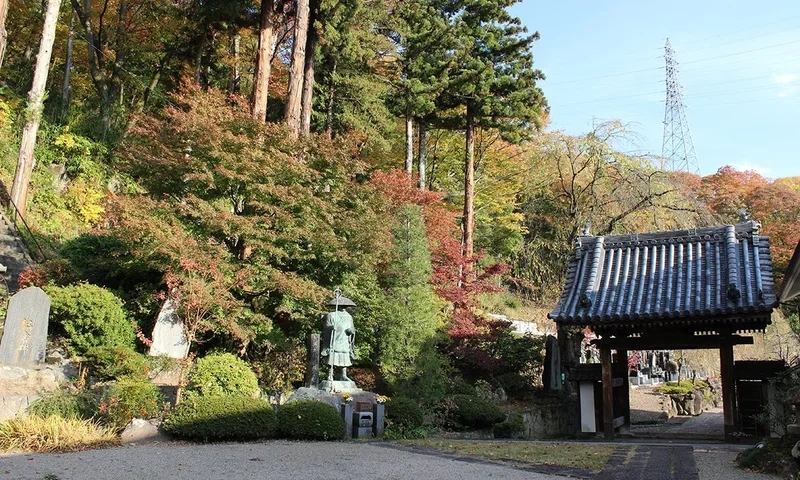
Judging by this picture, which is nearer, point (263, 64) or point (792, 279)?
point (792, 279)

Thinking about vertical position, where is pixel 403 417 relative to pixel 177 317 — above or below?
below

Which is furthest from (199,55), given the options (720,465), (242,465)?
(720,465)

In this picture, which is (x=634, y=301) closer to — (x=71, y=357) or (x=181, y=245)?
(x=181, y=245)

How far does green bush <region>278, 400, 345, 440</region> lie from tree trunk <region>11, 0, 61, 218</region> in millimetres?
10927

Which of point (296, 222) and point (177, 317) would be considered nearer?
point (296, 222)

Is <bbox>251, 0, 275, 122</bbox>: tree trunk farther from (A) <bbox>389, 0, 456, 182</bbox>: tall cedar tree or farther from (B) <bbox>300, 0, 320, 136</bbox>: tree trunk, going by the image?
(A) <bbox>389, 0, 456, 182</bbox>: tall cedar tree

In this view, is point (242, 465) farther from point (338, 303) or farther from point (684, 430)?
point (684, 430)

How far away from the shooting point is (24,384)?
10.7 metres

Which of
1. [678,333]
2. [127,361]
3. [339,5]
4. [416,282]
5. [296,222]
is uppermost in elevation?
[339,5]

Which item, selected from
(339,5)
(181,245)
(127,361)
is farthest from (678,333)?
(339,5)

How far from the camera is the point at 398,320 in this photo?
548 inches

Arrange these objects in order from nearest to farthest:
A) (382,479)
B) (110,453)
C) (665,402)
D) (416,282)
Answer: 1. (382,479)
2. (110,453)
3. (416,282)
4. (665,402)

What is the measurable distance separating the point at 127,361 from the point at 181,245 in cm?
235

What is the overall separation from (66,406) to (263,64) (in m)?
9.25
